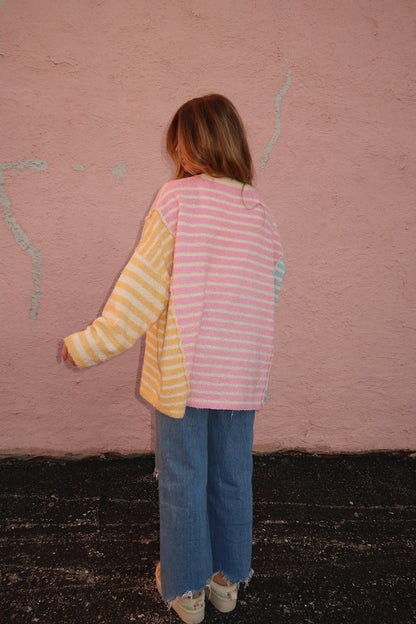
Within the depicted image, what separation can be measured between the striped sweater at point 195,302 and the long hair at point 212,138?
0.12 feet

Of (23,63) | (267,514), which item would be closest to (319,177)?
(23,63)

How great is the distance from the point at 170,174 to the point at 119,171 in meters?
0.23

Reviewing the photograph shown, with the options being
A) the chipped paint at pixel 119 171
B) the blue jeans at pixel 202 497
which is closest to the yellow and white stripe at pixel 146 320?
the blue jeans at pixel 202 497

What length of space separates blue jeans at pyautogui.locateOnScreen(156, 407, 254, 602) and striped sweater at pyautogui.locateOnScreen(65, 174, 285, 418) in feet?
0.33

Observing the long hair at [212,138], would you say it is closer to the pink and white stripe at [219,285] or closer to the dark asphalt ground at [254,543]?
the pink and white stripe at [219,285]

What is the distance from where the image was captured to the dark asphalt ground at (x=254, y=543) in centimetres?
130

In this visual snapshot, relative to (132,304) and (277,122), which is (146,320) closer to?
(132,304)

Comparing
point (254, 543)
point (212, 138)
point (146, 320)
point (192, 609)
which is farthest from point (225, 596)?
point (212, 138)

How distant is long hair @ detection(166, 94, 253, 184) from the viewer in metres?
1.09

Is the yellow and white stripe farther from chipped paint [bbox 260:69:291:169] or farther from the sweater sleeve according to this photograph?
chipped paint [bbox 260:69:291:169]

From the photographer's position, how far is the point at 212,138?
1087 mm

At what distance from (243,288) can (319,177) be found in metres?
1.13

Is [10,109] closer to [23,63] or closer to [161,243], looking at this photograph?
[23,63]

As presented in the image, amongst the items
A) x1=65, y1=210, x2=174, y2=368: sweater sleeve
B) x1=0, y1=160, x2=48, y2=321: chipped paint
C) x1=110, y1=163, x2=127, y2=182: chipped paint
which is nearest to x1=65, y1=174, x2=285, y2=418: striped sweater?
x1=65, y1=210, x2=174, y2=368: sweater sleeve
